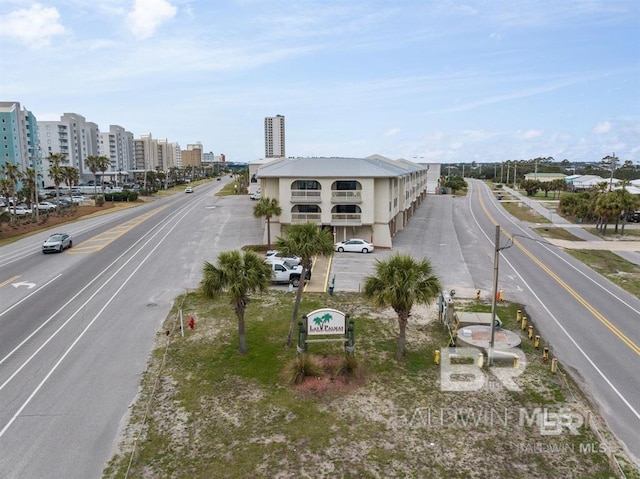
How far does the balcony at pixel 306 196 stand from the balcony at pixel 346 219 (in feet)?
7.40

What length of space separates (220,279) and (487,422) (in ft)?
38.2

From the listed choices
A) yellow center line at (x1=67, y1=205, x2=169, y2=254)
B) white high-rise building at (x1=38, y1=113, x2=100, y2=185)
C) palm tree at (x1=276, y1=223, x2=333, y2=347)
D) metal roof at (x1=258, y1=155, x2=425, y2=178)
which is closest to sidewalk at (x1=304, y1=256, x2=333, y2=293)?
palm tree at (x1=276, y1=223, x2=333, y2=347)

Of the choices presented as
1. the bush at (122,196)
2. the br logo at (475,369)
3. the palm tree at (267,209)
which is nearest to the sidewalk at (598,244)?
the br logo at (475,369)

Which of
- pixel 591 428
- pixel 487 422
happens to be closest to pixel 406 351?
pixel 487 422

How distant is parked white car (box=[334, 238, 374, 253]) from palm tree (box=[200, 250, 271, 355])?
22151mm

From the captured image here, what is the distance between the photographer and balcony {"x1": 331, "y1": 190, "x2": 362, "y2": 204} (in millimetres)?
43219

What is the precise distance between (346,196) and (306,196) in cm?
387

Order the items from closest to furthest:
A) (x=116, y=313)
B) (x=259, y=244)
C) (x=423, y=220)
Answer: (x=116, y=313) → (x=259, y=244) → (x=423, y=220)

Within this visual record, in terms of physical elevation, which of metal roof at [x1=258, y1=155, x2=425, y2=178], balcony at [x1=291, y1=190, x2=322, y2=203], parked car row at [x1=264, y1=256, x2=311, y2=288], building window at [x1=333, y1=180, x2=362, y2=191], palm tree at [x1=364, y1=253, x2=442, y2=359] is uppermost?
metal roof at [x1=258, y1=155, x2=425, y2=178]

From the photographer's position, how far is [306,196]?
143ft

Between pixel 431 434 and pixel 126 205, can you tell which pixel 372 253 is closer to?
pixel 431 434

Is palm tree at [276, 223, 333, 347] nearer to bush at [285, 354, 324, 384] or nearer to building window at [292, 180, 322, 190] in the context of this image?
bush at [285, 354, 324, 384]

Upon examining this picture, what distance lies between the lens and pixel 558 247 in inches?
1815

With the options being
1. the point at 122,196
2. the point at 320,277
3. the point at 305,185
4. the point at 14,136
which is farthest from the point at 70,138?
the point at 320,277
